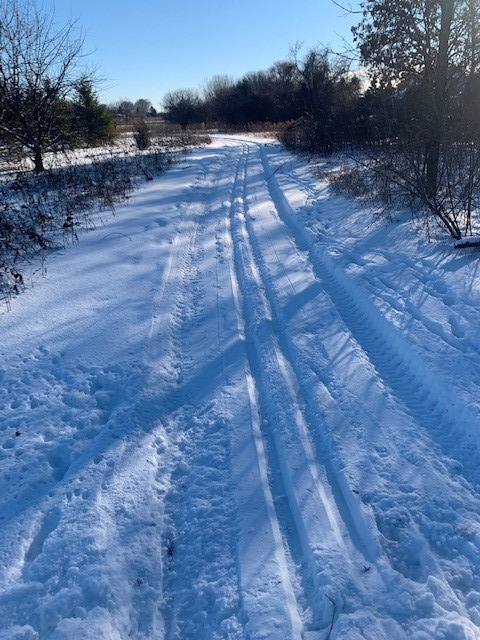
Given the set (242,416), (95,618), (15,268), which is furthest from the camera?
(15,268)

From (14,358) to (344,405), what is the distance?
11.9 feet

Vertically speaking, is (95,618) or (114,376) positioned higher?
(114,376)

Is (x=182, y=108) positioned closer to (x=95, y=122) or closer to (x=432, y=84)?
(x=95, y=122)

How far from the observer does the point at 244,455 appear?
137 inches

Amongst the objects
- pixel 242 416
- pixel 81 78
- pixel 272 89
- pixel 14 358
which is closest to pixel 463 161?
pixel 242 416

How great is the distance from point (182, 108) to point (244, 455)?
219 feet

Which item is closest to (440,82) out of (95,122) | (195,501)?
(195,501)

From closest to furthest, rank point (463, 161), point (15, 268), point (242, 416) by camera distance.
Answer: point (242, 416)
point (15, 268)
point (463, 161)

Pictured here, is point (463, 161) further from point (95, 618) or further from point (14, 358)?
point (95, 618)

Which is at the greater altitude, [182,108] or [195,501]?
[182,108]

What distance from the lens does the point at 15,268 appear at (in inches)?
281

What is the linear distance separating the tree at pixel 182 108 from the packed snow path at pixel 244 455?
61480 mm

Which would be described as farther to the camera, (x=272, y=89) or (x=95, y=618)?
(x=272, y=89)

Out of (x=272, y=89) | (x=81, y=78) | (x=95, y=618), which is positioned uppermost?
(x=272, y=89)
